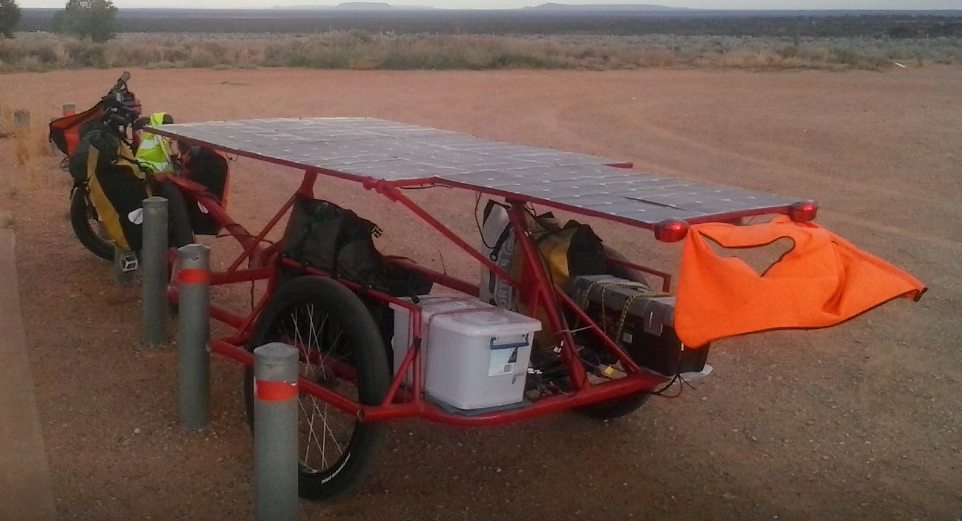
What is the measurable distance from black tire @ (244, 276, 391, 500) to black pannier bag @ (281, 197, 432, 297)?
0.27m

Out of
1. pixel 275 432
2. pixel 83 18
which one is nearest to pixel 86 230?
pixel 275 432

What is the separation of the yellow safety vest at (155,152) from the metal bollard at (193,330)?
2215 millimetres

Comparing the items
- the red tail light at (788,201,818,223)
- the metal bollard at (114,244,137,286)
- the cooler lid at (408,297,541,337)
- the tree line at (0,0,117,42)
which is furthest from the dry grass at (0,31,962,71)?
the red tail light at (788,201,818,223)

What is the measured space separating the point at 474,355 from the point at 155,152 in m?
3.90

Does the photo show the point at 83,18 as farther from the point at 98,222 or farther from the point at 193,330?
the point at 193,330

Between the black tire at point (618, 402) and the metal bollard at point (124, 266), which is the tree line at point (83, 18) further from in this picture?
the black tire at point (618, 402)

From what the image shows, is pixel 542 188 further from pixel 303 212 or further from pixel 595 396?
pixel 303 212

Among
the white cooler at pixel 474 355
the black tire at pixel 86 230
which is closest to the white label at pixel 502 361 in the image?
the white cooler at pixel 474 355

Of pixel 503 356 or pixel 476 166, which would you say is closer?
pixel 503 356

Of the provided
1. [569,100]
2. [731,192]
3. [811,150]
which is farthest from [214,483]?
[569,100]

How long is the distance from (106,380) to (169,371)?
34cm

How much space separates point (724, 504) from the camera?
4.65 m

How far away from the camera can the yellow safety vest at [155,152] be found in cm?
708

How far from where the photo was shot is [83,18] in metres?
51.5
